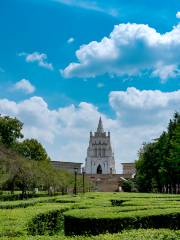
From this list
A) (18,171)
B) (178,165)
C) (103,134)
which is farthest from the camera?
(103,134)

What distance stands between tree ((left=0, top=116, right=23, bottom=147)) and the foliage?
1979 cm

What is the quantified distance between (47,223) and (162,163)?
168 feet

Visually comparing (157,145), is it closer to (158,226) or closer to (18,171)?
(18,171)

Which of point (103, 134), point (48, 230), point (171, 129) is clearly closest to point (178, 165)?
point (171, 129)

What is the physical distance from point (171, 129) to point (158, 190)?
1180cm

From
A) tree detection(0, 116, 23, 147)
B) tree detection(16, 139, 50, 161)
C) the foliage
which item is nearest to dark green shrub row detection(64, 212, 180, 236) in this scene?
the foliage

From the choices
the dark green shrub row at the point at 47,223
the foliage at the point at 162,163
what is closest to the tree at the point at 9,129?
the foliage at the point at 162,163

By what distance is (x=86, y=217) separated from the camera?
1480 centimetres

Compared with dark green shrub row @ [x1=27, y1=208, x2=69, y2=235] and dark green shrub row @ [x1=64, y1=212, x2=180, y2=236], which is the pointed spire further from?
dark green shrub row @ [x1=64, y1=212, x2=180, y2=236]

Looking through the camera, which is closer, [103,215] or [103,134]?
[103,215]

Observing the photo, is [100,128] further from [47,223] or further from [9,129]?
[47,223]

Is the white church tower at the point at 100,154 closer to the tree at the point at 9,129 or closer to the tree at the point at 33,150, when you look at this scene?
the tree at the point at 33,150

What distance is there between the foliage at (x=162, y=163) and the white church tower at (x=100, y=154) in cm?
8154

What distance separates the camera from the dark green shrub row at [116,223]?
14.6 meters
